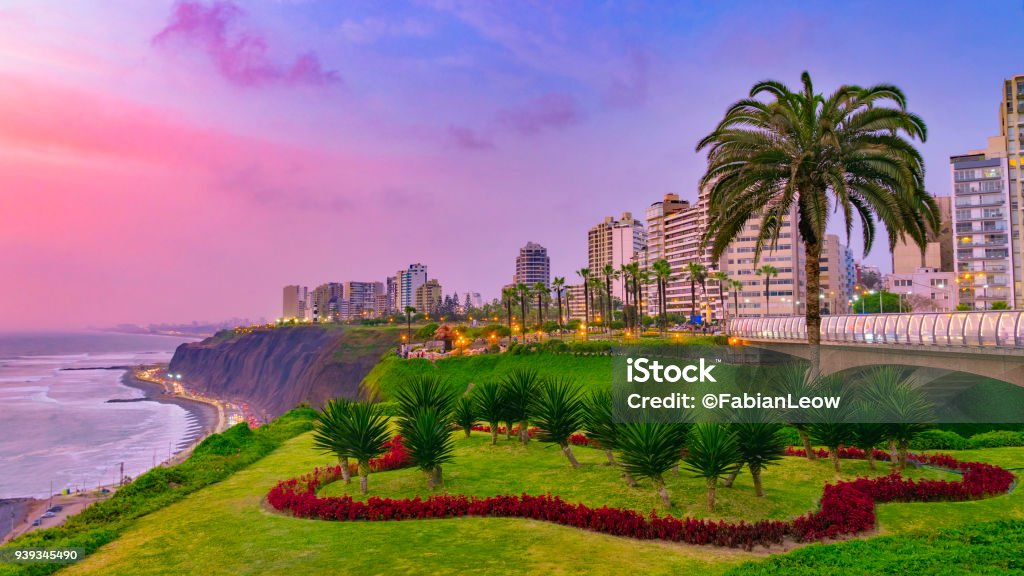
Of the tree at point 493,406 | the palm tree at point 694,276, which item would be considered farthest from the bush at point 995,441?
the palm tree at point 694,276

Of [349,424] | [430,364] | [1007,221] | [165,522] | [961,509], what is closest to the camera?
[961,509]

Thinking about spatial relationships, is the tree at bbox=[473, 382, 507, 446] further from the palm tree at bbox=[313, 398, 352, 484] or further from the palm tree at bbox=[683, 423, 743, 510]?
the palm tree at bbox=[683, 423, 743, 510]

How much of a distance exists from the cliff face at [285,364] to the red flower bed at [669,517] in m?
89.9

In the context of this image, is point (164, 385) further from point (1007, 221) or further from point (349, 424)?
point (1007, 221)

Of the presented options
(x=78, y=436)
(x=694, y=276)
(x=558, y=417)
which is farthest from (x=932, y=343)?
(x=78, y=436)

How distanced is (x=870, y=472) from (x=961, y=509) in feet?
9.31

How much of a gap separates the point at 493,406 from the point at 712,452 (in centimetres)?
937

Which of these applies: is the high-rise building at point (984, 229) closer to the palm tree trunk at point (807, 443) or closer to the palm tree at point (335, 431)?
the palm tree trunk at point (807, 443)

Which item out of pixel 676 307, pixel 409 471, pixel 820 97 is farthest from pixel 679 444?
pixel 676 307

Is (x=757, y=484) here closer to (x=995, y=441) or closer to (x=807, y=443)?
(x=807, y=443)

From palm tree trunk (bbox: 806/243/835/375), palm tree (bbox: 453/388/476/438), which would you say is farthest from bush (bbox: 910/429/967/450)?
palm tree (bbox: 453/388/476/438)

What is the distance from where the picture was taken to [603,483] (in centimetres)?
1442

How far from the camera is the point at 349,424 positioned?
1477 cm

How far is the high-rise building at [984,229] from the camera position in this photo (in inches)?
3804
